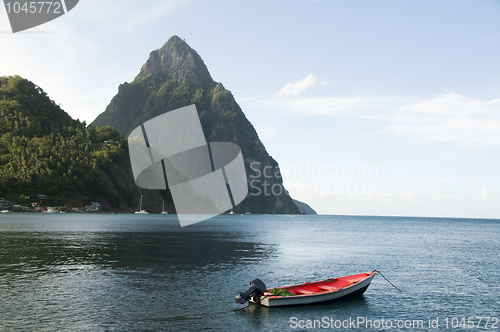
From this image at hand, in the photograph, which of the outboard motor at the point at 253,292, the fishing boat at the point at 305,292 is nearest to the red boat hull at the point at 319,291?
the fishing boat at the point at 305,292

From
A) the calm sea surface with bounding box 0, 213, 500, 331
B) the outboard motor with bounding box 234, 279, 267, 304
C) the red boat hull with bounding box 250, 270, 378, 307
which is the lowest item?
the calm sea surface with bounding box 0, 213, 500, 331

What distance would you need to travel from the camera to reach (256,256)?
5916 centimetres

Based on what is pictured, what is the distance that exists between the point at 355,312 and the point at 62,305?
75.5 ft

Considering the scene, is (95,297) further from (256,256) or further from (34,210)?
(34,210)

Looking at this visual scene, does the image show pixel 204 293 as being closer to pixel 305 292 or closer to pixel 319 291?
pixel 305 292

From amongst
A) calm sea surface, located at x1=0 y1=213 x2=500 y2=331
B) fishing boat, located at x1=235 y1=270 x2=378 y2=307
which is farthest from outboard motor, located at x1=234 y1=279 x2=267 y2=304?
calm sea surface, located at x1=0 y1=213 x2=500 y2=331

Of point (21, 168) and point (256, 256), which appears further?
point (21, 168)

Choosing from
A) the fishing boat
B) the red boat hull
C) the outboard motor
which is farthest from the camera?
the red boat hull

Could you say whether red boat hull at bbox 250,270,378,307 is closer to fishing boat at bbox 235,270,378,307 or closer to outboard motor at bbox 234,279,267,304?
fishing boat at bbox 235,270,378,307

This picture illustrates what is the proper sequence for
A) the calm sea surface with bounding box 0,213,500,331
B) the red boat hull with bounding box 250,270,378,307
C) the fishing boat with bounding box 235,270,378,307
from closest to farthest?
the calm sea surface with bounding box 0,213,500,331
the fishing boat with bounding box 235,270,378,307
the red boat hull with bounding box 250,270,378,307

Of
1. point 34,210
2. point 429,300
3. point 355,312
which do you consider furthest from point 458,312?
point 34,210

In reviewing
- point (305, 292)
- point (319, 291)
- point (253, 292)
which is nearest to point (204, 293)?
point (253, 292)

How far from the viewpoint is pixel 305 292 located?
98.6 feet

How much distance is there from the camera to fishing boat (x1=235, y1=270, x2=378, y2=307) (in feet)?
91.4
